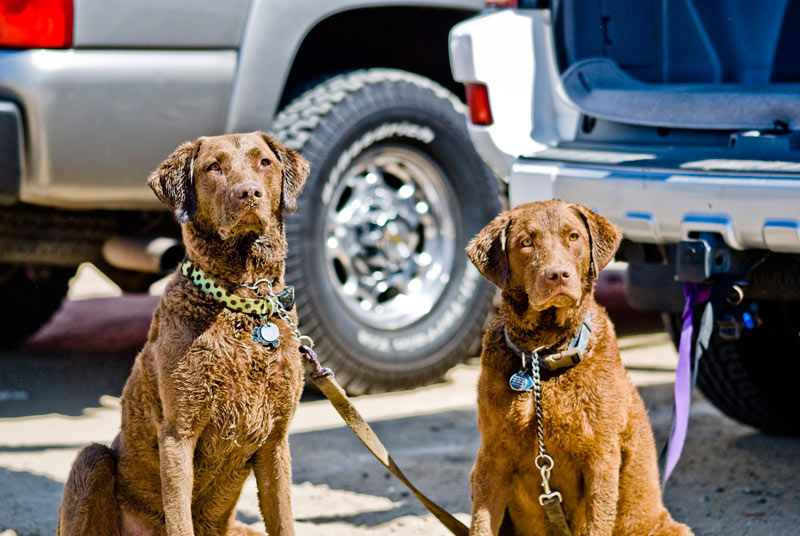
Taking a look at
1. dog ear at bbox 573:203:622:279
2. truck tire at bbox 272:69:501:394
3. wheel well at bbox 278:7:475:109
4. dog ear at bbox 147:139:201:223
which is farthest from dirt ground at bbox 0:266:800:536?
wheel well at bbox 278:7:475:109

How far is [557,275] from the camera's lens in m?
3.26

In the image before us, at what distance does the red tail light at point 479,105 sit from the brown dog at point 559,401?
116cm

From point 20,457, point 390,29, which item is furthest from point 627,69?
point 20,457

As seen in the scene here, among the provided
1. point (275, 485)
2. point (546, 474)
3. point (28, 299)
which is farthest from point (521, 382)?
point (28, 299)

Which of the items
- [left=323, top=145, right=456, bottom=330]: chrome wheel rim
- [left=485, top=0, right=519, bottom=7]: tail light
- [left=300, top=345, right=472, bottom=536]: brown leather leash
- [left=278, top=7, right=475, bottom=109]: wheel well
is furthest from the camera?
[left=278, top=7, right=475, bottom=109]: wheel well

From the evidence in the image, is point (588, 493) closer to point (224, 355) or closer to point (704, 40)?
point (224, 355)

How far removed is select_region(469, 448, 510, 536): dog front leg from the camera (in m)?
3.44

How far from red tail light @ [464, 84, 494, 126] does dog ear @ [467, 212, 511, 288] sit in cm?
119

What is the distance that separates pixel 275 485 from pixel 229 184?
85cm

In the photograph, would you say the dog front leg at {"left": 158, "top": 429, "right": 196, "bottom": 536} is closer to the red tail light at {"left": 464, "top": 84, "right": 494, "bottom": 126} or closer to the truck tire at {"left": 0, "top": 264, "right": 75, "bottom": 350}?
the red tail light at {"left": 464, "top": 84, "right": 494, "bottom": 126}

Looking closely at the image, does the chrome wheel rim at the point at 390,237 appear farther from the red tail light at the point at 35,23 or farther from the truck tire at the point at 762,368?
the truck tire at the point at 762,368

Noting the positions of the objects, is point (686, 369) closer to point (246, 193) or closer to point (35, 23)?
point (246, 193)

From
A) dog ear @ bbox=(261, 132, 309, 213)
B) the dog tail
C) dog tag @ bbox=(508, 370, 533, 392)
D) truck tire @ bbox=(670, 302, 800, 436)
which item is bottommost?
truck tire @ bbox=(670, 302, 800, 436)

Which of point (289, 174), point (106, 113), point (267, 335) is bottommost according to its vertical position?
point (267, 335)
